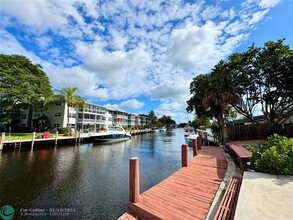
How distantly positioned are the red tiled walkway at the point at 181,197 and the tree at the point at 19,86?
3323cm

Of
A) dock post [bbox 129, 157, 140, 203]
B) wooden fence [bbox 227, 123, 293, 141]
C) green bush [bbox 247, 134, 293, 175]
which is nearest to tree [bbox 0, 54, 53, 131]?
dock post [bbox 129, 157, 140, 203]

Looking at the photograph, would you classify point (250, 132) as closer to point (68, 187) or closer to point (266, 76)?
point (266, 76)

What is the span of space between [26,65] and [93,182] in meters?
33.8

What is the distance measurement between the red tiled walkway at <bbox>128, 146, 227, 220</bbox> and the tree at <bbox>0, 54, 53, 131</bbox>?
1308 inches

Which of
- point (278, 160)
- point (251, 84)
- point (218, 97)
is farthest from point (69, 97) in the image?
point (278, 160)

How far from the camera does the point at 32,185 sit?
10.1 m

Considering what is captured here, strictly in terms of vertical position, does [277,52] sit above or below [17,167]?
above

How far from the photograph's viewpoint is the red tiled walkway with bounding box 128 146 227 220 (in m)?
4.39

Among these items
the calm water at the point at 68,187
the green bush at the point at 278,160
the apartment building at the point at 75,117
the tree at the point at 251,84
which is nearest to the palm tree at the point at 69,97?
the apartment building at the point at 75,117

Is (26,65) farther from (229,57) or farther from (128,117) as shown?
(128,117)

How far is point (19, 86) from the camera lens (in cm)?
3017

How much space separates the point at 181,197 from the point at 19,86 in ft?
118

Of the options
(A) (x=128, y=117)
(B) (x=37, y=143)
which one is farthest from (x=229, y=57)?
(A) (x=128, y=117)

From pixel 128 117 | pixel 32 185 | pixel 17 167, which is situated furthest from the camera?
pixel 128 117
